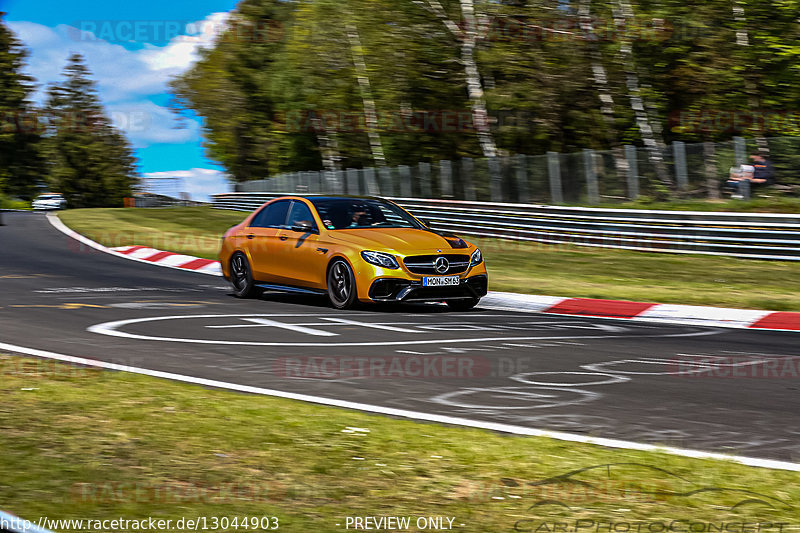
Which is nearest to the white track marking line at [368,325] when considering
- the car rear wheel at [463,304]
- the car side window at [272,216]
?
the car rear wheel at [463,304]

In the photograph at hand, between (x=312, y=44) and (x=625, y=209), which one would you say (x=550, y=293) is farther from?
(x=312, y=44)

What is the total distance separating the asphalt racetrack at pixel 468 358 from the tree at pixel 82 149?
88.2 m

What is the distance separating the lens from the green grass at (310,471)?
3.98m

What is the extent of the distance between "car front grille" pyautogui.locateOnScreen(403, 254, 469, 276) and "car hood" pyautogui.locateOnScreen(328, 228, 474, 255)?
8 cm

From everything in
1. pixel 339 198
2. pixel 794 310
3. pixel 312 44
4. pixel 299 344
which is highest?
pixel 312 44

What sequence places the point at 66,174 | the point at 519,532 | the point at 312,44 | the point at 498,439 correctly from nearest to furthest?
1. the point at 519,532
2. the point at 498,439
3. the point at 312,44
4. the point at 66,174

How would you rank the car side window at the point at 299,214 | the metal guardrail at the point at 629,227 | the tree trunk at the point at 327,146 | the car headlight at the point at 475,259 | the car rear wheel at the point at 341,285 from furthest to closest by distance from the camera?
the tree trunk at the point at 327,146 → the metal guardrail at the point at 629,227 → the car side window at the point at 299,214 → the car headlight at the point at 475,259 → the car rear wheel at the point at 341,285

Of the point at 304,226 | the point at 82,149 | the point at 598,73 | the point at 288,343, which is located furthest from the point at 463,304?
the point at 82,149

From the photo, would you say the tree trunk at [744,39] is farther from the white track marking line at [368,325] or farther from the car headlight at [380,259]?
the white track marking line at [368,325]

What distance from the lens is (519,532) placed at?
3758 mm

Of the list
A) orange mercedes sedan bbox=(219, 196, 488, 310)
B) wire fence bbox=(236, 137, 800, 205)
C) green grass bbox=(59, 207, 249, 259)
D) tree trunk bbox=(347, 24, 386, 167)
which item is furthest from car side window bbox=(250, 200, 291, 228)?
tree trunk bbox=(347, 24, 386, 167)

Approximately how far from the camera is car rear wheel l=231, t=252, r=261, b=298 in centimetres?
1418

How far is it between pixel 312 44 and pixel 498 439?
39.7 meters

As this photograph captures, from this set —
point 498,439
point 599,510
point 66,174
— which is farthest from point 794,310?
point 66,174
